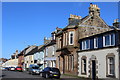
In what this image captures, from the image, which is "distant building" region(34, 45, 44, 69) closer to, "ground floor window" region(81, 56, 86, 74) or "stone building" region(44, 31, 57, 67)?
"stone building" region(44, 31, 57, 67)

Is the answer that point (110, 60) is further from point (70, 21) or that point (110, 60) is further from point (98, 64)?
point (70, 21)

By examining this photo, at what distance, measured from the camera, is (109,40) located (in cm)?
2358

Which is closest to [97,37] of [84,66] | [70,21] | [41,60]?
[84,66]

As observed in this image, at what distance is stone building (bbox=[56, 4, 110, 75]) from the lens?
32.3 meters

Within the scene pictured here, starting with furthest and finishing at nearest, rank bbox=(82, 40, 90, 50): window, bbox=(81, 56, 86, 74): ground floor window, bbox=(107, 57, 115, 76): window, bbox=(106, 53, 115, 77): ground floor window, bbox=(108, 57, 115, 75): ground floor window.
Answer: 1. bbox=(81, 56, 86, 74): ground floor window
2. bbox=(82, 40, 90, 50): window
3. bbox=(108, 57, 115, 75): ground floor window
4. bbox=(107, 57, 115, 76): window
5. bbox=(106, 53, 115, 77): ground floor window

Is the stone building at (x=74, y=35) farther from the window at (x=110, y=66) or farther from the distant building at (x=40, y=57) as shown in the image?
the distant building at (x=40, y=57)

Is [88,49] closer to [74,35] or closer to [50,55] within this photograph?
[74,35]

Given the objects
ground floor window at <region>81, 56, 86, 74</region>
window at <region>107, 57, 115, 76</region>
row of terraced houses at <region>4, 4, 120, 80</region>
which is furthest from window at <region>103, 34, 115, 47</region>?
ground floor window at <region>81, 56, 86, 74</region>

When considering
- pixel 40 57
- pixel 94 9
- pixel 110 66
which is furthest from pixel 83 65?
pixel 40 57

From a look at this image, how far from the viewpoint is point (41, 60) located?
49406mm

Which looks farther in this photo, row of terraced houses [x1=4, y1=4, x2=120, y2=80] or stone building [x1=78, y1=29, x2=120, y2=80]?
row of terraced houses [x1=4, y1=4, x2=120, y2=80]

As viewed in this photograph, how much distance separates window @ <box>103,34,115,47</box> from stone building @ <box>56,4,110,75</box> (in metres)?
7.69

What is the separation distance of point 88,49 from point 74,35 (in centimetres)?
613

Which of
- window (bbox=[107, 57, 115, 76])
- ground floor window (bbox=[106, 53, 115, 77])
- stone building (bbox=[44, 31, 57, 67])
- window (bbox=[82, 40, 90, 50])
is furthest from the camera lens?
stone building (bbox=[44, 31, 57, 67])
